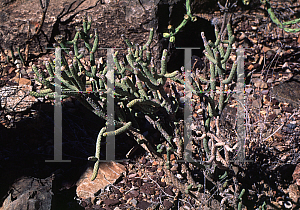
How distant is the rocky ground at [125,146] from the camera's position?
2561 millimetres

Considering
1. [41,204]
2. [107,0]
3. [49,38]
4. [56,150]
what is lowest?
[41,204]

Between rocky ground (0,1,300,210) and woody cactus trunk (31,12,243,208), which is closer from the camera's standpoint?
woody cactus trunk (31,12,243,208)

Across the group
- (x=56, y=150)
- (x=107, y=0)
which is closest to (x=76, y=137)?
(x=56, y=150)

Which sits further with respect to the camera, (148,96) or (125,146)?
(125,146)

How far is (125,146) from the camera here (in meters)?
3.00

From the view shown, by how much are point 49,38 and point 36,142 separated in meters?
1.50

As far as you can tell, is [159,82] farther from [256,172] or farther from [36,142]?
[36,142]

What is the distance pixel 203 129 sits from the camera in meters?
2.15

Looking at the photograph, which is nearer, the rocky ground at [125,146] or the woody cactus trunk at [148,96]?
the woody cactus trunk at [148,96]

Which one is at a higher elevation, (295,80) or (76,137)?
(295,80)

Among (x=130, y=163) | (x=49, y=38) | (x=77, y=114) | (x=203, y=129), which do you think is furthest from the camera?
(x=49, y=38)

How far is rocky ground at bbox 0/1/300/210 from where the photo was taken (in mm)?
2561

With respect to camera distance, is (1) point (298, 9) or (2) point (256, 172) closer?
(2) point (256, 172)

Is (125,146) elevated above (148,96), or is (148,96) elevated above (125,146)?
(148,96)
